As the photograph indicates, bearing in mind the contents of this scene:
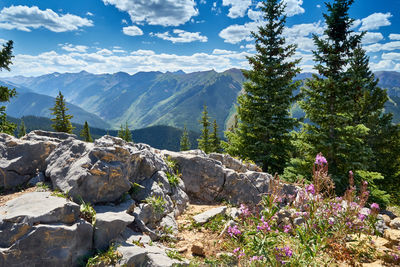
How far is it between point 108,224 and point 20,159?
4.86m

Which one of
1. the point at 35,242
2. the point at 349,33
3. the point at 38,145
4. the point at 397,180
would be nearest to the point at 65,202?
the point at 35,242

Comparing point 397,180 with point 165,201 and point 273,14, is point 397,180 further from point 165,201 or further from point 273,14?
point 165,201

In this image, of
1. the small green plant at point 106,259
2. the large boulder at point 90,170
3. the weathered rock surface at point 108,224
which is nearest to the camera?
the small green plant at point 106,259

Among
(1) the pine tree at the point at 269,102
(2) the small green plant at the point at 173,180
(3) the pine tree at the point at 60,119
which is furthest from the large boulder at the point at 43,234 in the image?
(3) the pine tree at the point at 60,119

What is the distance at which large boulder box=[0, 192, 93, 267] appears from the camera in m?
4.50

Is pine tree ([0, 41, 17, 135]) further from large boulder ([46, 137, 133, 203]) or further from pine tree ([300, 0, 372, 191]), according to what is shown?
pine tree ([300, 0, 372, 191])

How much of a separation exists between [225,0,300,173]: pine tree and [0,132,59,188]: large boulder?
13777 millimetres

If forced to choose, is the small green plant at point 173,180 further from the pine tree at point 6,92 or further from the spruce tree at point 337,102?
the pine tree at point 6,92

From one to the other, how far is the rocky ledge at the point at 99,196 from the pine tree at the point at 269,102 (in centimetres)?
742

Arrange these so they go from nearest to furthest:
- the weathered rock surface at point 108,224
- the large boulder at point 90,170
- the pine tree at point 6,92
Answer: the weathered rock surface at point 108,224, the large boulder at point 90,170, the pine tree at point 6,92

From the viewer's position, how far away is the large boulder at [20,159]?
23.9ft

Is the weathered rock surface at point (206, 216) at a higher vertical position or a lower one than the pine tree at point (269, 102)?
lower

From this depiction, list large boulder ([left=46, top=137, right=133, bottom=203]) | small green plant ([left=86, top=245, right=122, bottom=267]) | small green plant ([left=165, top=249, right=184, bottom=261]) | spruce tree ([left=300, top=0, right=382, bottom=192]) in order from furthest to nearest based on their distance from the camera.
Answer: spruce tree ([left=300, top=0, right=382, bottom=192]) → large boulder ([left=46, top=137, right=133, bottom=203]) → small green plant ([left=165, top=249, right=184, bottom=261]) → small green plant ([left=86, top=245, right=122, bottom=267])

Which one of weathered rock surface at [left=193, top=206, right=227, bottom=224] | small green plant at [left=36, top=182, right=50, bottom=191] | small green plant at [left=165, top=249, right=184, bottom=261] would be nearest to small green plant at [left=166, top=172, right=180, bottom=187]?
weathered rock surface at [left=193, top=206, right=227, bottom=224]
